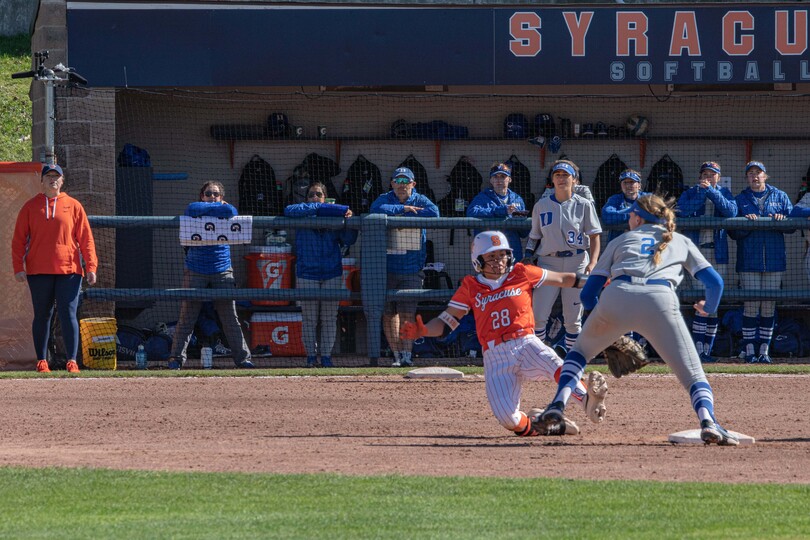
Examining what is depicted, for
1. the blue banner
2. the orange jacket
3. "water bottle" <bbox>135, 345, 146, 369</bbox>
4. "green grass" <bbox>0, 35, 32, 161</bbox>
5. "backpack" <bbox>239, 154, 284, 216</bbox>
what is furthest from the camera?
"green grass" <bbox>0, 35, 32, 161</bbox>

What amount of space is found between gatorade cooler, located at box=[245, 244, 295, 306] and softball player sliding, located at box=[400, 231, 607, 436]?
19.6ft

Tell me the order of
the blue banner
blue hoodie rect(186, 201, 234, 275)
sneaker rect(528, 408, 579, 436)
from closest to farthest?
sneaker rect(528, 408, 579, 436)
blue hoodie rect(186, 201, 234, 275)
the blue banner

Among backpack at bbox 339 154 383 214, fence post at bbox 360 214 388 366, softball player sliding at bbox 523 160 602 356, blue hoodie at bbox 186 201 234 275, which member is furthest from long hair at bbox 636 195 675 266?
backpack at bbox 339 154 383 214

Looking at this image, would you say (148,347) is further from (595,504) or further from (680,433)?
(595,504)

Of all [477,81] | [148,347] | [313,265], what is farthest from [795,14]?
[148,347]

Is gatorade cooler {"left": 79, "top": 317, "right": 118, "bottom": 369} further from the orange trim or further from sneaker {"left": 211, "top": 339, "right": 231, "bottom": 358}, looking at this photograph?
the orange trim

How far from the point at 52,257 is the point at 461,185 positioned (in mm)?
5102

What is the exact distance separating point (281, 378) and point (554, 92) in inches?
213

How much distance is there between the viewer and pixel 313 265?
12578 millimetres

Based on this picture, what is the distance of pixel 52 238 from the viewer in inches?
460

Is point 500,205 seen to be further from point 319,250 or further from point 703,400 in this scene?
point 703,400

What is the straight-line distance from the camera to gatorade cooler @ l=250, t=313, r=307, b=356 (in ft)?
45.2

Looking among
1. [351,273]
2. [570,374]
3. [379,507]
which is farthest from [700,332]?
[379,507]

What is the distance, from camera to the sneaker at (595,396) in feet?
24.8
